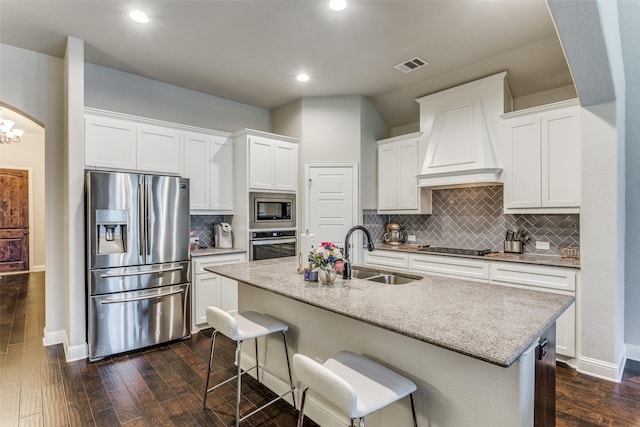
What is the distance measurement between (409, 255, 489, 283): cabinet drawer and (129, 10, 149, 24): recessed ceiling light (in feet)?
11.8

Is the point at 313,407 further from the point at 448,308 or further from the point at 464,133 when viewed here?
the point at 464,133

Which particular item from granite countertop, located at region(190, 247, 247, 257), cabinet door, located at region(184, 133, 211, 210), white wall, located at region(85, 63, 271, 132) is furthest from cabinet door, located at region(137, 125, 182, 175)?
granite countertop, located at region(190, 247, 247, 257)

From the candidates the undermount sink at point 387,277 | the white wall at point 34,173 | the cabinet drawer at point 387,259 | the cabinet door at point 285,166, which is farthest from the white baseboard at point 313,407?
the white wall at point 34,173

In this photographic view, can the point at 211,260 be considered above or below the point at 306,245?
below

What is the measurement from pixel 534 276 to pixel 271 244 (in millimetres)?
2964

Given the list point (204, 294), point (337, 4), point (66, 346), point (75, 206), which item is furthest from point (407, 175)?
point (66, 346)

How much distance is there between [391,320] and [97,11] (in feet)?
10.5

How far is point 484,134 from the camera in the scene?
3.59 metres

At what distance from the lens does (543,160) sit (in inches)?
128

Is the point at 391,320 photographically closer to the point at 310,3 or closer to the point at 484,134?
the point at 310,3

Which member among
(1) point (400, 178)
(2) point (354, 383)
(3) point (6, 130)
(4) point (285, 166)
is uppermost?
(3) point (6, 130)

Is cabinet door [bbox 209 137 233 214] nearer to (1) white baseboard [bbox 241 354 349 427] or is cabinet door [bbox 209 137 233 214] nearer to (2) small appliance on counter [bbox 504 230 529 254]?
(1) white baseboard [bbox 241 354 349 427]

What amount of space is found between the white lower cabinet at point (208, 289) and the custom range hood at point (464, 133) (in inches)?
106

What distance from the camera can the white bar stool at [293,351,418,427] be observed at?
1291 mm
